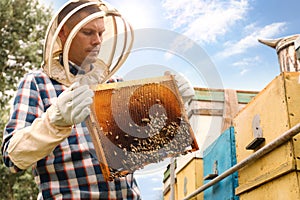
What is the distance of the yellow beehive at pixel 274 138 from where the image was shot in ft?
6.75

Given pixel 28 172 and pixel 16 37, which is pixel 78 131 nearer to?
pixel 28 172

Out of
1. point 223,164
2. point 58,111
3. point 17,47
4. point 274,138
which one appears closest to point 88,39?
point 58,111

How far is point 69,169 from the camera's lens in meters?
1.47

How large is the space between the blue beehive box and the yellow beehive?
18cm

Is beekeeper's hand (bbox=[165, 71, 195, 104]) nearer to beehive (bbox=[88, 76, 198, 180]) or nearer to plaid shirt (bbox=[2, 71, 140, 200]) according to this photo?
beehive (bbox=[88, 76, 198, 180])

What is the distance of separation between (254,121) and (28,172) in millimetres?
7110

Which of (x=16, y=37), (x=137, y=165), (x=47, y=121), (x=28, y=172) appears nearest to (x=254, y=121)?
(x=137, y=165)

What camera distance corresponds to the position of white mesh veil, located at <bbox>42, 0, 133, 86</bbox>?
1.41m

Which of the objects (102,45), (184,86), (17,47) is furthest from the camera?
(17,47)

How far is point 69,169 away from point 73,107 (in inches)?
12.3

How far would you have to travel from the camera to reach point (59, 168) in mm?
1473

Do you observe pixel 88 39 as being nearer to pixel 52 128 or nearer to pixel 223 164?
pixel 52 128

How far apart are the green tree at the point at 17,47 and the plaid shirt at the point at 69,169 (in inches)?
294

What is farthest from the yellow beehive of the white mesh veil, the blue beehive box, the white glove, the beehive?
the white glove
